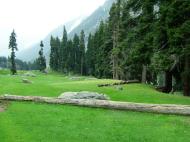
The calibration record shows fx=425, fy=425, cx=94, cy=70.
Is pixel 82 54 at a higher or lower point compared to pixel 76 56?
higher

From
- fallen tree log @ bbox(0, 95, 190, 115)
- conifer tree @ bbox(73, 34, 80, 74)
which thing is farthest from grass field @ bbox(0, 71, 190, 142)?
conifer tree @ bbox(73, 34, 80, 74)

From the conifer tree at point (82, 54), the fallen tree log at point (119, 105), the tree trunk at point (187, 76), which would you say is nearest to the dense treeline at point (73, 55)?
the conifer tree at point (82, 54)

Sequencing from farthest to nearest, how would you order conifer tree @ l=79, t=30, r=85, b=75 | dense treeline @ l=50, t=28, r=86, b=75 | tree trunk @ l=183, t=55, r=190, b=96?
1. dense treeline @ l=50, t=28, r=86, b=75
2. conifer tree @ l=79, t=30, r=85, b=75
3. tree trunk @ l=183, t=55, r=190, b=96

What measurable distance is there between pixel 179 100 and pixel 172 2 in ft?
25.8

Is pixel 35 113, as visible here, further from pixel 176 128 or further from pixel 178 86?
pixel 178 86

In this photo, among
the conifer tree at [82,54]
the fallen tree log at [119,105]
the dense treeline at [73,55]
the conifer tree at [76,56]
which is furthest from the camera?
the conifer tree at [76,56]

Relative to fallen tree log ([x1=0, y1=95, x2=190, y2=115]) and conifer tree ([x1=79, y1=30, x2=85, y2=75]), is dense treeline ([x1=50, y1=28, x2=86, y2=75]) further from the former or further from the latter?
fallen tree log ([x1=0, y1=95, x2=190, y2=115])

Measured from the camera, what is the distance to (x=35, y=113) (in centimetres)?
2370

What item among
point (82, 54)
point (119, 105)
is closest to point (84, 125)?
point (119, 105)

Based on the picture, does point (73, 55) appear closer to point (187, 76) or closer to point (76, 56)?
point (76, 56)

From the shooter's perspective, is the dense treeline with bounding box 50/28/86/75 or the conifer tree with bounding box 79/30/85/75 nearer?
the conifer tree with bounding box 79/30/85/75

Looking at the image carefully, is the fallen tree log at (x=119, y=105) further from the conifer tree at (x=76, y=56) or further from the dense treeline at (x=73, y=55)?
the conifer tree at (x=76, y=56)

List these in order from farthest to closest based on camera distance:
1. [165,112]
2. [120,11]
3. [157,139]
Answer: [120,11], [165,112], [157,139]

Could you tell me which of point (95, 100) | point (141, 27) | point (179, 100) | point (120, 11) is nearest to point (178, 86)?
point (120, 11)
